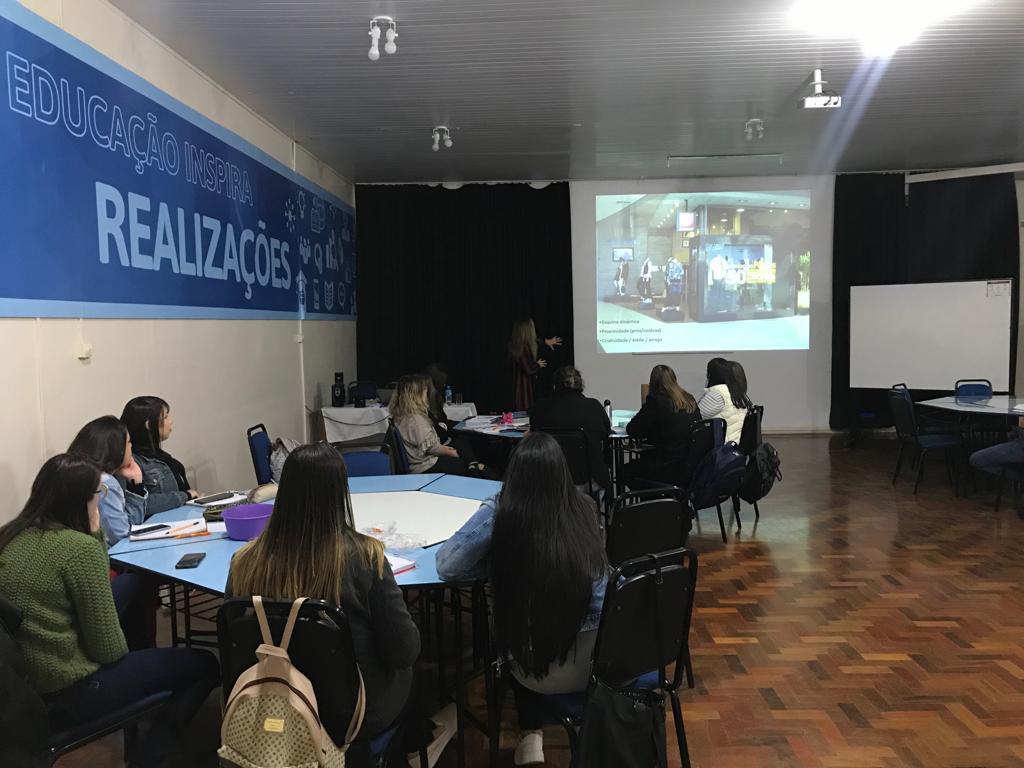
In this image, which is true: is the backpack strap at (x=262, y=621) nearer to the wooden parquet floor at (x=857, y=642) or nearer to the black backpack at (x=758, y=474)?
the wooden parquet floor at (x=857, y=642)

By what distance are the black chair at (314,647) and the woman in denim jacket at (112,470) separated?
1.12m

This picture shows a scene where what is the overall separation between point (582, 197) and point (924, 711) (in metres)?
6.85

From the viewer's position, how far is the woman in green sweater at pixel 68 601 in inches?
71.2

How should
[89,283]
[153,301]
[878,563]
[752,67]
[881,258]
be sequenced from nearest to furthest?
[89,283]
[153,301]
[878,563]
[752,67]
[881,258]

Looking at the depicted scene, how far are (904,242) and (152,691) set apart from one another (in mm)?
8773

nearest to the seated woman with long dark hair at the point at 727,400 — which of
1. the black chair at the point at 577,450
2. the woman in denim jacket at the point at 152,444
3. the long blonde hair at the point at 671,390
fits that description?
the long blonde hair at the point at 671,390

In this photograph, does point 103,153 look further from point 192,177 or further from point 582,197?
point 582,197

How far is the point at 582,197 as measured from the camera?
8.59 metres

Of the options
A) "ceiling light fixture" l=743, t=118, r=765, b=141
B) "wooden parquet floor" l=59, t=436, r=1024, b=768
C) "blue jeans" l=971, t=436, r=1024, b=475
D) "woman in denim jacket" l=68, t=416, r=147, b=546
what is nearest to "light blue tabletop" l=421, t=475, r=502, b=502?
"wooden parquet floor" l=59, t=436, r=1024, b=768

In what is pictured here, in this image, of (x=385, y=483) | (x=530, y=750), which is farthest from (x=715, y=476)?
(x=530, y=750)

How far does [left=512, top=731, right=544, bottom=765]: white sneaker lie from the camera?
240 centimetres

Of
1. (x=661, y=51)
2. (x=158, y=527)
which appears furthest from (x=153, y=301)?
(x=661, y=51)

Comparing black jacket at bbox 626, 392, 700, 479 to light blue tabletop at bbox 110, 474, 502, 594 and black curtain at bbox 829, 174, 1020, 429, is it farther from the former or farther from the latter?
black curtain at bbox 829, 174, 1020, 429

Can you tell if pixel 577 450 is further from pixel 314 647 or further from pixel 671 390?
pixel 314 647
